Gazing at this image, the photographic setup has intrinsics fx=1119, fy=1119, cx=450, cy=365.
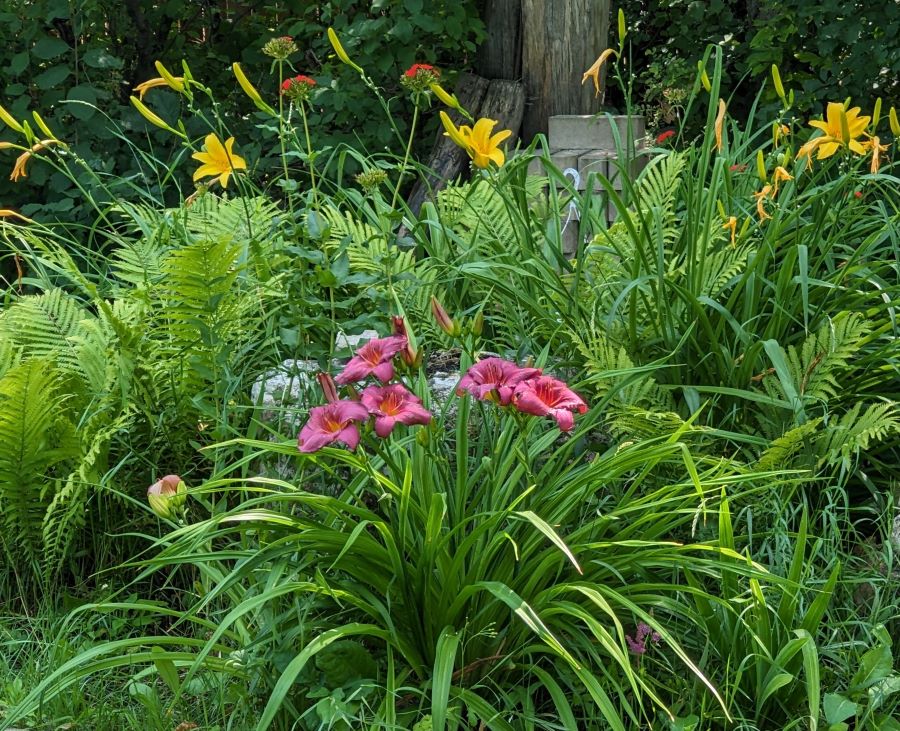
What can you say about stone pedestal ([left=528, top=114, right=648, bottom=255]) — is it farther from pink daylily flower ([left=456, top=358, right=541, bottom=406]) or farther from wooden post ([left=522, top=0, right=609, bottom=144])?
pink daylily flower ([left=456, top=358, right=541, bottom=406])

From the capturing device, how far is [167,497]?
1.96m

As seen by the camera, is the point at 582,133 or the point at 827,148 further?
the point at 582,133

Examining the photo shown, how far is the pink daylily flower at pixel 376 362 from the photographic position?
6.19ft

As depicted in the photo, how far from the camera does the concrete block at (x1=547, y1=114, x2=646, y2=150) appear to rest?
4496mm

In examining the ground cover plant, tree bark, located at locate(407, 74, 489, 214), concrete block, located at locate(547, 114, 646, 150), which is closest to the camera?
the ground cover plant

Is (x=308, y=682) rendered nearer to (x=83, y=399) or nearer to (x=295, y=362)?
(x=295, y=362)

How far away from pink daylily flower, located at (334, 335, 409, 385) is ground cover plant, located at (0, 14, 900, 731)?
11 mm

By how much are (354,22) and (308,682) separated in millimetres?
3499

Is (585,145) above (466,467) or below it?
above

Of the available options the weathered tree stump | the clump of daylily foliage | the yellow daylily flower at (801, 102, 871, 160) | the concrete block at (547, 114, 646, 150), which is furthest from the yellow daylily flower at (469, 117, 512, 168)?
the weathered tree stump

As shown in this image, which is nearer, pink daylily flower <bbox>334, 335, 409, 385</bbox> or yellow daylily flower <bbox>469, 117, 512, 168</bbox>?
pink daylily flower <bbox>334, 335, 409, 385</bbox>

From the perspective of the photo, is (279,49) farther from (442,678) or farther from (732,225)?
(442,678)

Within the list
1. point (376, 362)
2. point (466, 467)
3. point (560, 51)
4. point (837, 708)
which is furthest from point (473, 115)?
point (837, 708)

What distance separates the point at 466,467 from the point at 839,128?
1.28m
